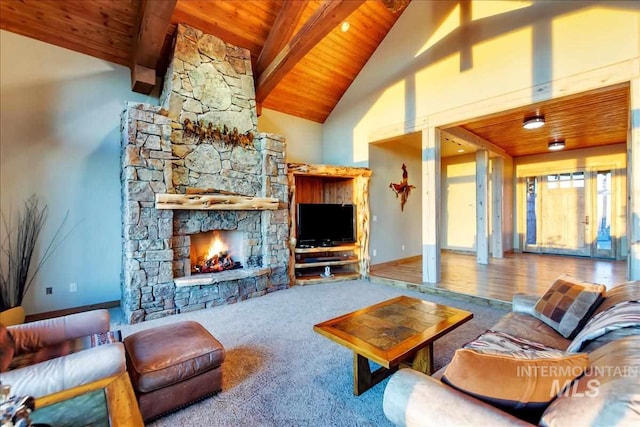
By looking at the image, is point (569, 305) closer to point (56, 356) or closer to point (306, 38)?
point (56, 356)

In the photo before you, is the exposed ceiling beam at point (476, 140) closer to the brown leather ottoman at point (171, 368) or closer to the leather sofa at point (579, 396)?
the leather sofa at point (579, 396)

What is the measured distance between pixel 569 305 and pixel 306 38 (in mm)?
4144

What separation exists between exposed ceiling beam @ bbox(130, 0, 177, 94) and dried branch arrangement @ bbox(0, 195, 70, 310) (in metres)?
2.09

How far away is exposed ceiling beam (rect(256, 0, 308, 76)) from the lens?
396 centimetres

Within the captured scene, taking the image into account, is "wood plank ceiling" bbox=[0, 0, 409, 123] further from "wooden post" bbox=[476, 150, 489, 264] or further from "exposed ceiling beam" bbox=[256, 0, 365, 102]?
"wooden post" bbox=[476, 150, 489, 264]

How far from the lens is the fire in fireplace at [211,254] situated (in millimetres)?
4305

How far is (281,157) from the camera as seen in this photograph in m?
4.83

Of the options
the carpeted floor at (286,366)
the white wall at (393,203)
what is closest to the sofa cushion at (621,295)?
the carpeted floor at (286,366)

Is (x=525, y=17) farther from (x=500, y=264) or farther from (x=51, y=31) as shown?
(x=51, y=31)

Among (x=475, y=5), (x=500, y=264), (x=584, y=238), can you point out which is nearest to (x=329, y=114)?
(x=475, y=5)

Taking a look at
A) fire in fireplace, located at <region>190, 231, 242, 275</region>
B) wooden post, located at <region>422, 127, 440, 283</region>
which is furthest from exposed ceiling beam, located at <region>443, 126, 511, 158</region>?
fire in fireplace, located at <region>190, 231, 242, 275</region>

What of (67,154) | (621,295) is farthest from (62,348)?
(621,295)

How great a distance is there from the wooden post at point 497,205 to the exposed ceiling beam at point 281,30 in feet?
20.1

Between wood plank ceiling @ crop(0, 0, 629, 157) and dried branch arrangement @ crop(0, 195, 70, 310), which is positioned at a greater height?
wood plank ceiling @ crop(0, 0, 629, 157)
